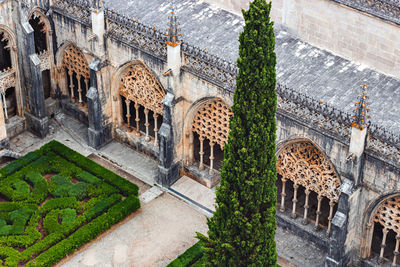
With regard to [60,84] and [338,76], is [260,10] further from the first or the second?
[60,84]

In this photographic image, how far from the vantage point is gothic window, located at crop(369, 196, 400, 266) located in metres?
33.7

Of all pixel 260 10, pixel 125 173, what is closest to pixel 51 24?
pixel 125 173

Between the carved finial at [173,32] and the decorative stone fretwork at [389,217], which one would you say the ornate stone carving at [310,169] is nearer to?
the decorative stone fretwork at [389,217]

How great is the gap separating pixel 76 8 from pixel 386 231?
20.5 meters

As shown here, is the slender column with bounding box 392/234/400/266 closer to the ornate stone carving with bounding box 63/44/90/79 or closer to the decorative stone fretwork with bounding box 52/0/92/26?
the decorative stone fretwork with bounding box 52/0/92/26

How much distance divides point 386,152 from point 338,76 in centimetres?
636

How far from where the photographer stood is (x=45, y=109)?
4512 centimetres

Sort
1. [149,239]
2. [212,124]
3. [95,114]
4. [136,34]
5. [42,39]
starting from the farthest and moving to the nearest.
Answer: [42,39] → [95,114] → [136,34] → [212,124] → [149,239]

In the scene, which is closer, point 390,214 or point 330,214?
point 390,214

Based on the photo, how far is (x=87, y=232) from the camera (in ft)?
123

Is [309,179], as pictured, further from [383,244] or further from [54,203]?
[54,203]

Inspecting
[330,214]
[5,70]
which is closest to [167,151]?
[330,214]

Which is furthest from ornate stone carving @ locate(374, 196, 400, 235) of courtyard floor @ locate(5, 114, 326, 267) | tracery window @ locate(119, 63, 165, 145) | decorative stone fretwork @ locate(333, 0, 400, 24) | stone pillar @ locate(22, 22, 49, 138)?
stone pillar @ locate(22, 22, 49, 138)

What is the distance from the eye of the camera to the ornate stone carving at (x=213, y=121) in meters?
38.4
